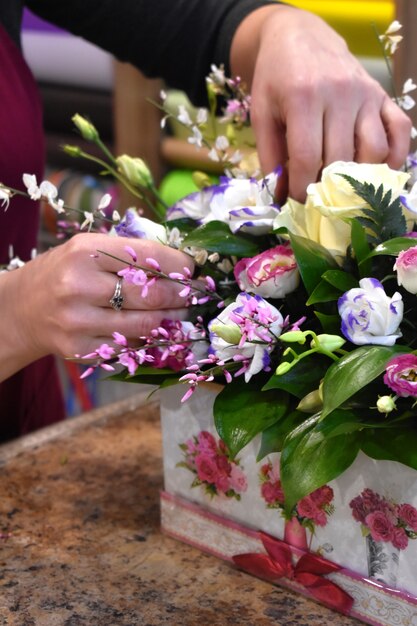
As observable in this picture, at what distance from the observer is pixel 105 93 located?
277 cm

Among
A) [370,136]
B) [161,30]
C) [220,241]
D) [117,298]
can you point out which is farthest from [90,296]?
[161,30]

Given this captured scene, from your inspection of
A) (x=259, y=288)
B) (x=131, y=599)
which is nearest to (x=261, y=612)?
(x=131, y=599)

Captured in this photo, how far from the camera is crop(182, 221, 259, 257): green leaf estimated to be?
848mm

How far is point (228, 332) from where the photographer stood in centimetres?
74

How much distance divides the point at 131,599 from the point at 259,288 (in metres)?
0.30

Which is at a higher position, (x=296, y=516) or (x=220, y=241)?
(x=220, y=241)

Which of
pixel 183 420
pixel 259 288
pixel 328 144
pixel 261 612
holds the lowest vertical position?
pixel 261 612

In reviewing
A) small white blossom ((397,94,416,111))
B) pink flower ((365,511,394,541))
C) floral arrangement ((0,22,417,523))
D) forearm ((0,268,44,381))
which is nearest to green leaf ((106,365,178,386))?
floral arrangement ((0,22,417,523))

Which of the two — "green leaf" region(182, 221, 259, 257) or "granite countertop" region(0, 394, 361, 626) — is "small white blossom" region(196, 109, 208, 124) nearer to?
"green leaf" region(182, 221, 259, 257)

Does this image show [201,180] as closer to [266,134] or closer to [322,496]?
[266,134]

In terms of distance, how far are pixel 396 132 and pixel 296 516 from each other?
43 centimetres

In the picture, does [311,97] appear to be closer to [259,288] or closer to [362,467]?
[259,288]

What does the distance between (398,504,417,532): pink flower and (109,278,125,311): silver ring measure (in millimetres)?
298

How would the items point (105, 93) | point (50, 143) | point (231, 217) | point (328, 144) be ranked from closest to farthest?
1. point (231, 217)
2. point (328, 144)
3. point (105, 93)
4. point (50, 143)
